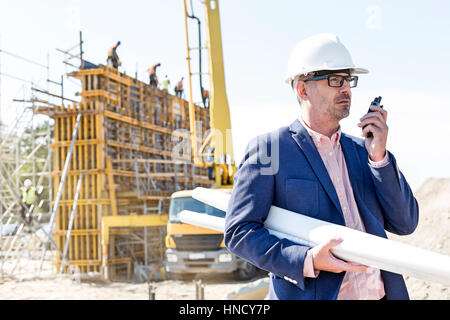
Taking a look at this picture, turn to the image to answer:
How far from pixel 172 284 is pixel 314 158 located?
11.0 metres

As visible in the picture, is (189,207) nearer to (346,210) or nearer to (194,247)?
(194,247)

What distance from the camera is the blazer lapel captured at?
1.87 m

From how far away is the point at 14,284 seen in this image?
11.8 m

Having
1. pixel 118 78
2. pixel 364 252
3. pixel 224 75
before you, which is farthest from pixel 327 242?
pixel 118 78

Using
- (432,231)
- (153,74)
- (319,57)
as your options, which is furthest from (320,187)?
(153,74)

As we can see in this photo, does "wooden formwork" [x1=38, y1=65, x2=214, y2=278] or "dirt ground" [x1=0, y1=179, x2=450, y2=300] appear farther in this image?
"wooden formwork" [x1=38, y1=65, x2=214, y2=278]

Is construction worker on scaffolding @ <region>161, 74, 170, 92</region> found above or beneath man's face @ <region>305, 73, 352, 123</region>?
above

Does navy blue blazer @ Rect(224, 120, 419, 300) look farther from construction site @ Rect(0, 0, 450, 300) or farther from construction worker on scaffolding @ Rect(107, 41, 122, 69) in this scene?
construction worker on scaffolding @ Rect(107, 41, 122, 69)

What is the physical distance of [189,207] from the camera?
37.9 ft

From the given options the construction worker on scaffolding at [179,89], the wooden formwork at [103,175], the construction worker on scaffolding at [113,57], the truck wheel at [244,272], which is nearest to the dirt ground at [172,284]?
the truck wheel at [244,272]

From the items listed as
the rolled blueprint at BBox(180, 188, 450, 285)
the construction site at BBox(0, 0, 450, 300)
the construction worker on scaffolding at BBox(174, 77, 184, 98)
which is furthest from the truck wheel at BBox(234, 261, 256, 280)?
the construction worker on scaffolding at BBox(174, 77, 184, 98)

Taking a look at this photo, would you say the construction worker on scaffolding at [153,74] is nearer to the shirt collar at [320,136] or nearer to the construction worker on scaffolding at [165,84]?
the construction worker on scaffolding at [165,84]
